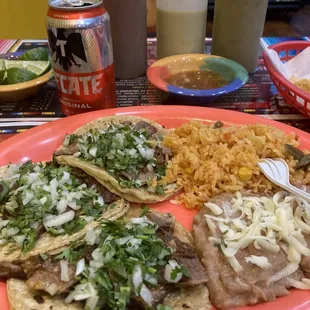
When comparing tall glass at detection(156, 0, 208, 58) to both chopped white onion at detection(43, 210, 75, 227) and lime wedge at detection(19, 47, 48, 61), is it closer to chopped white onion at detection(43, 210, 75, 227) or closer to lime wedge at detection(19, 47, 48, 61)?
lime wedge at detection(19, 47, 48, 61)

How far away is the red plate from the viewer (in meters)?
1.93

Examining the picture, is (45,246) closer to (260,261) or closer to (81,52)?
(260,261)

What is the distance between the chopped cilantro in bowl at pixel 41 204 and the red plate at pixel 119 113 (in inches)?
8.7

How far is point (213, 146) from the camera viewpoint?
1.93 m

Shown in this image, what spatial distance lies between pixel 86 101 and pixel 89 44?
0.36 m

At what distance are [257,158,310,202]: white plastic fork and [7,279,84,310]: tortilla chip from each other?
3.36 feet

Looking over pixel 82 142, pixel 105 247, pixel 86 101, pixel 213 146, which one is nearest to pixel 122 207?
pixel 105 247

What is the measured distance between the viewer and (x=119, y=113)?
7.38ft

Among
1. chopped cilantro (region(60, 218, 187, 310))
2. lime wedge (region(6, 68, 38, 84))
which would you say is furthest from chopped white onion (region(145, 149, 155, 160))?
lime wedge (region(6, 68, 38, 84))

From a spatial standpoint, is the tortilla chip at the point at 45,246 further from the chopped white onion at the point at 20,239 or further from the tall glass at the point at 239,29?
the tall glass at the point at 239,29

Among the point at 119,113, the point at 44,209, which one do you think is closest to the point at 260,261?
the point at 44,209

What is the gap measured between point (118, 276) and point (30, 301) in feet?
1.04

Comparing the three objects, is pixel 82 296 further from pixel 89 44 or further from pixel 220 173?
pixel 89 44

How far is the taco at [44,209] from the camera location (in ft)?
4.76
